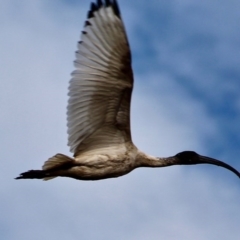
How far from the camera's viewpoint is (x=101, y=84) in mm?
15391

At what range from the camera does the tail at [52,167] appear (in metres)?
15.4

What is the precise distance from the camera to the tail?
15445 millimetres

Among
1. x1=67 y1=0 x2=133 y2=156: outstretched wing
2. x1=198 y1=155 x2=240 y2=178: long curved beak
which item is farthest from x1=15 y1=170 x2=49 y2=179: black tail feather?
x1=198 y1=155 x2=240 y2=178: long curved beak

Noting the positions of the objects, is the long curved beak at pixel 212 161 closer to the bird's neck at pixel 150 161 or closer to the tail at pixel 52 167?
the bird's neck at pixel 150 161

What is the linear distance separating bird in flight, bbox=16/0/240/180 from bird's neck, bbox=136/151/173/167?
→ 0.02m

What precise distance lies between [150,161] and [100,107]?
5.71 feet

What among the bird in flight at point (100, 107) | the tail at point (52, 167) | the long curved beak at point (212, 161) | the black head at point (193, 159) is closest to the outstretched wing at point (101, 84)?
the bird in flight at point (100, 107)

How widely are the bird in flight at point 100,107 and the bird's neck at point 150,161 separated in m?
0.02

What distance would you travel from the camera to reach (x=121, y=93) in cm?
1531

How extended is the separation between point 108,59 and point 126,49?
1.30 feet

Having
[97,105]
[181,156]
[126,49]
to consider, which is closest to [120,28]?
[126,49]

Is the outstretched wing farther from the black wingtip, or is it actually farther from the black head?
the black head

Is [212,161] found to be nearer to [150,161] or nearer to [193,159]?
[193,159]

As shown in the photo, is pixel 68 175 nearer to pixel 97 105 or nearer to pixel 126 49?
pixel 97 105
